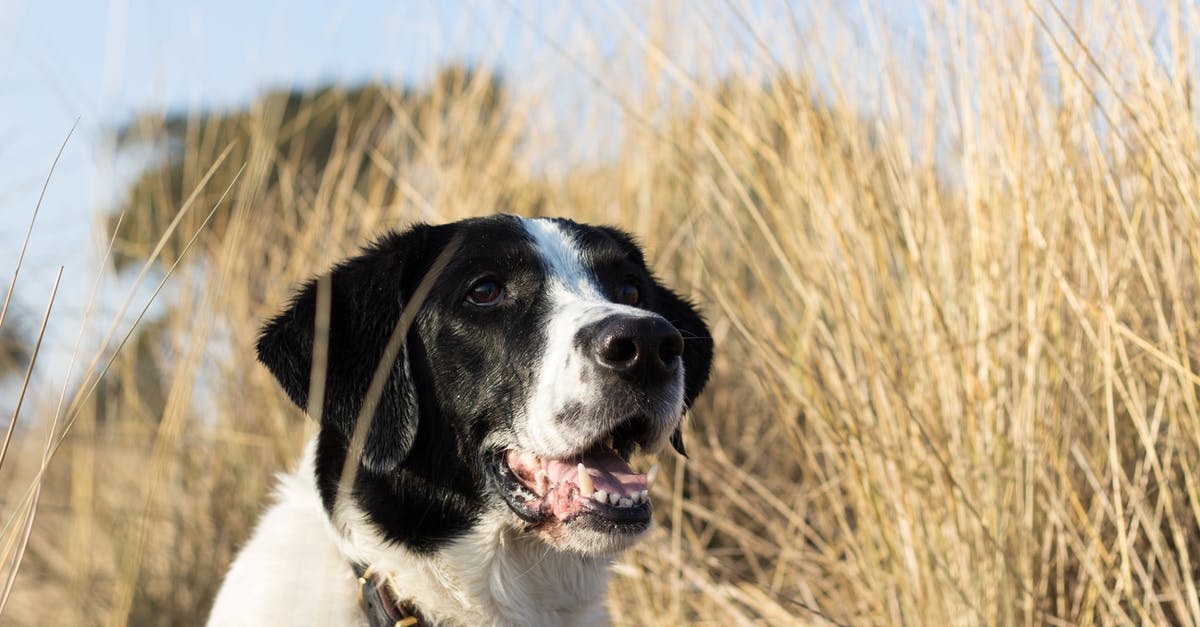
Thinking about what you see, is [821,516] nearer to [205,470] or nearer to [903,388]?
[903,388]

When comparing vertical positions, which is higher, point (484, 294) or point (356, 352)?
point (484, 294)

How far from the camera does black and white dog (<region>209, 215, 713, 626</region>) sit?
7.13 ft

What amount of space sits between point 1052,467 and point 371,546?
5.01ft

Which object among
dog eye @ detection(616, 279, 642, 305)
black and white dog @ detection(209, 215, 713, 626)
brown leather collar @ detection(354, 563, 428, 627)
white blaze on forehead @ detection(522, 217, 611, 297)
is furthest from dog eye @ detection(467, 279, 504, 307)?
brown leather collar @ detection(354, 563, 428, 627)

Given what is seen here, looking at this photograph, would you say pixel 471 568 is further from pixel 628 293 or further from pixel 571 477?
pixel 628 293

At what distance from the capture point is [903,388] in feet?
8.70

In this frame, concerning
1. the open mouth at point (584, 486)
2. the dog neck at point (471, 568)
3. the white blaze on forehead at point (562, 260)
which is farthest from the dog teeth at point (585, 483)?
the white blaze on forehead at point (562, 260)

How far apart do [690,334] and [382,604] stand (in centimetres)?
106

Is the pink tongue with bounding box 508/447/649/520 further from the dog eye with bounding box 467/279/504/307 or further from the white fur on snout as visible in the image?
Result: the dog eye with bounding box 467/279/504/307

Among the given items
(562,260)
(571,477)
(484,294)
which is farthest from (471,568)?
(562,260)

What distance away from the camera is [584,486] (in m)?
2.18

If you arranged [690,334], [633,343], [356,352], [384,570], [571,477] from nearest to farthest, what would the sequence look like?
[633,343], [571,477], [384,570], [356,352], [690,334]

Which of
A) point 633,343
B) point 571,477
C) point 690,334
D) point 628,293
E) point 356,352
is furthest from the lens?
point 690,334

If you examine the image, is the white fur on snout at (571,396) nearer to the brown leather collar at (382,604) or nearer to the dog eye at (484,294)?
the dog eye at (484,294)
